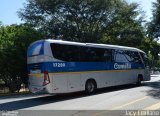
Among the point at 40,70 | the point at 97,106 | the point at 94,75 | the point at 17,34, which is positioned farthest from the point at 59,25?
the point at 97,106

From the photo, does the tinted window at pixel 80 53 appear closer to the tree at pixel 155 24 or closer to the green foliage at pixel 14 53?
the green foliage at pixel 14 53

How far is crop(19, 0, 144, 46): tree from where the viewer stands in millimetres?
36281

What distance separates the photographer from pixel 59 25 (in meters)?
37.2

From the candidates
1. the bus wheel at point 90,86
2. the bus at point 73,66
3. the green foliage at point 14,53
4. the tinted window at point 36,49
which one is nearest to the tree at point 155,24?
the bus at point 73,66

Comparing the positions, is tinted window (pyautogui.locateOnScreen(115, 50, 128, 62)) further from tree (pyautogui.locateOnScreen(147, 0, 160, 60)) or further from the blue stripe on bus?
tree (pyautogui.locateOnScreen(147, 0, 160, 60))

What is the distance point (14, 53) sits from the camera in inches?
929

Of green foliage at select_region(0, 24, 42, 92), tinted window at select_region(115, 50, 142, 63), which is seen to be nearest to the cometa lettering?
tinted window at select_region(115, 50, 142, 63)

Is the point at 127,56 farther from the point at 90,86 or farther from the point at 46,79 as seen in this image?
the point at 46,79

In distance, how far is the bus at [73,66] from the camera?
16986 mm

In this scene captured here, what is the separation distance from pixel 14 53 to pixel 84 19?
1469 cm

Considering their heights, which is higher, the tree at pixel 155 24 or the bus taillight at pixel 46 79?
the tree at pixel 155 24

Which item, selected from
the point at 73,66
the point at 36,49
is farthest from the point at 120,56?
the point at 36,49

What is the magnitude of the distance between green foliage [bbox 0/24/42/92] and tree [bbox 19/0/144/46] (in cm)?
1033

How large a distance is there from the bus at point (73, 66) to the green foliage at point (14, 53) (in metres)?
5.44
